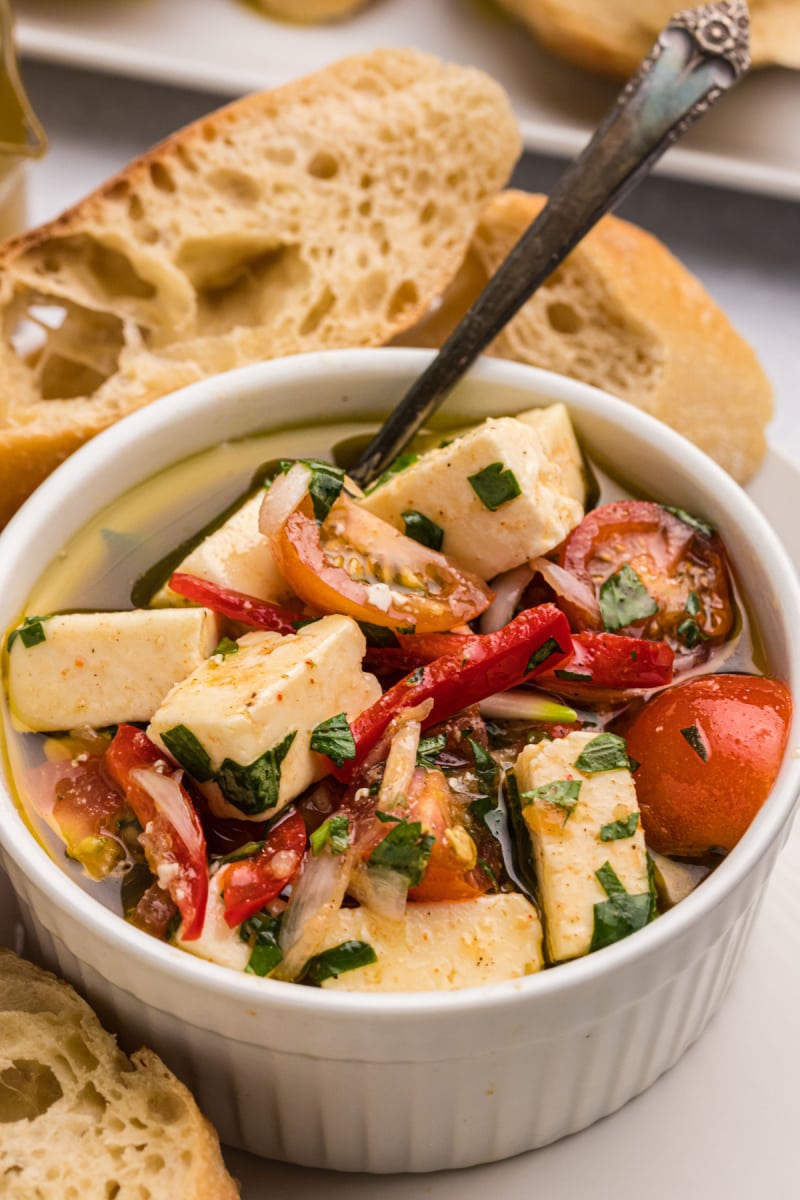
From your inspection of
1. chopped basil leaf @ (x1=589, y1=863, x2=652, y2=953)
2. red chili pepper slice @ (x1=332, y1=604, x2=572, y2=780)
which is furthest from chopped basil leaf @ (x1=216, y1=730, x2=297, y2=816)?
chopped basil leaf @ (x1=589, y1=863, x2=652, y2=953)

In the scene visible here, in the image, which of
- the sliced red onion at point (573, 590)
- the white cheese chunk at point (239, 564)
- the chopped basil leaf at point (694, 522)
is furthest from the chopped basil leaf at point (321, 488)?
the chopped basil leaf at point (694, 522)

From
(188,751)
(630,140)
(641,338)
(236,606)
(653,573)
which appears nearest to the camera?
(188,751)

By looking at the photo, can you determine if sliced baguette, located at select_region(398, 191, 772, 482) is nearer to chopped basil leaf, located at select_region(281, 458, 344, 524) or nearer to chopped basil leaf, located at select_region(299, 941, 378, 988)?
chopped basil leaf, located at select_region(281, 458, 344, 524)

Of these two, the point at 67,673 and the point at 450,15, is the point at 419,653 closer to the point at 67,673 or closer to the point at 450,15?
the point at 67,673

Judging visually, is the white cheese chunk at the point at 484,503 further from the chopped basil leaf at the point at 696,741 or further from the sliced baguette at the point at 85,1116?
the sliced baguette at the point at 85,1116

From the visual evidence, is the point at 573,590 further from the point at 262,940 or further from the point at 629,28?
the point at 629,28

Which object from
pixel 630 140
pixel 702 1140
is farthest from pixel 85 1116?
pixel 630 140

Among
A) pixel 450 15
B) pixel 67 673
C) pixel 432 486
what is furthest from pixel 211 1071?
pixel 450 15
